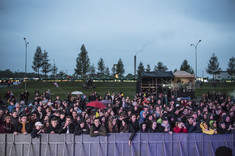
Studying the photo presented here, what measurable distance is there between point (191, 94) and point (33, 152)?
61.0 ft

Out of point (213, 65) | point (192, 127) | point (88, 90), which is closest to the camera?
point (192, 127)

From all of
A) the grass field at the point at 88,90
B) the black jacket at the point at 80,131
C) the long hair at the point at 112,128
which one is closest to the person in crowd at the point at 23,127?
the black jacket at the point at 80,131

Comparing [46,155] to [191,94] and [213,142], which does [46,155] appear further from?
[191,94]

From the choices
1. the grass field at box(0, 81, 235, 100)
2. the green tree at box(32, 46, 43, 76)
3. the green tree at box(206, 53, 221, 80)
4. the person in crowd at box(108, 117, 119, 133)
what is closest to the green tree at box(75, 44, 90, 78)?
the green tree at box(32, 46, 43, 76)

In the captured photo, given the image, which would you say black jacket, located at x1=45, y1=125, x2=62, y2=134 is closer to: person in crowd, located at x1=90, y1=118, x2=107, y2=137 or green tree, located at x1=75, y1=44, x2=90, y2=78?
person in crowd, located at x1=90, y1=118, x2=107, y2=137

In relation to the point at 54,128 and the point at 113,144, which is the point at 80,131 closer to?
the point at 54,128

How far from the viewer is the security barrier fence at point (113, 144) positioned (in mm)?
5660

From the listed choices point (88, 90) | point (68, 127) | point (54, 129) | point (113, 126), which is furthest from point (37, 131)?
point (88, 90)

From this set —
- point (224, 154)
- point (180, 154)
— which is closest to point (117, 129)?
point (180, 154)

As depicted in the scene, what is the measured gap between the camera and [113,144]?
584 cm

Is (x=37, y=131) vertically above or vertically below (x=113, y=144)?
above

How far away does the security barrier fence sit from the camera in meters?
5.66

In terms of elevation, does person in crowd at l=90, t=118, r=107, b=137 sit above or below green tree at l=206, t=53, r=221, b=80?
below

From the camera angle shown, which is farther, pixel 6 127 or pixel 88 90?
pixel 88 90
